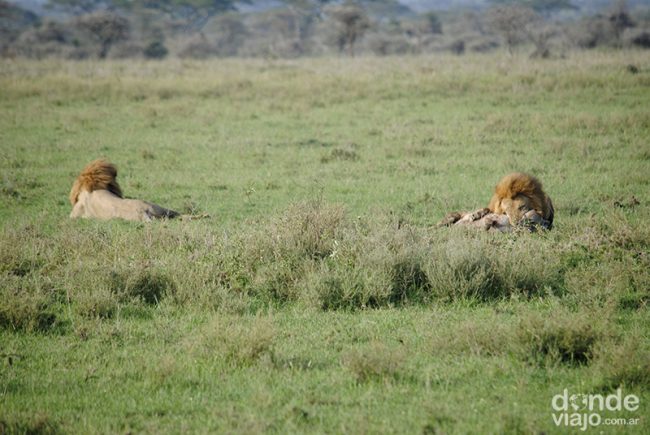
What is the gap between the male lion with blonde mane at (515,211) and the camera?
8492mm

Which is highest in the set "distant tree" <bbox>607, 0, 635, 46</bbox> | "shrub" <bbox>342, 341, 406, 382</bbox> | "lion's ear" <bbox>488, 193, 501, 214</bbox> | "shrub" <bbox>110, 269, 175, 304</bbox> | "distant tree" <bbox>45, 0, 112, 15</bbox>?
"distant tree" <bbox>45, 0, 112, 15</bbox>

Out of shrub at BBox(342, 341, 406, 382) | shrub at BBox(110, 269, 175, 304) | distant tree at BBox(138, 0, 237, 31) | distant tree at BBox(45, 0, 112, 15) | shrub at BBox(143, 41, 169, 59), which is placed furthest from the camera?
distant tree at BBox(45, 0, 112, 15)

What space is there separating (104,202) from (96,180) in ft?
1.59

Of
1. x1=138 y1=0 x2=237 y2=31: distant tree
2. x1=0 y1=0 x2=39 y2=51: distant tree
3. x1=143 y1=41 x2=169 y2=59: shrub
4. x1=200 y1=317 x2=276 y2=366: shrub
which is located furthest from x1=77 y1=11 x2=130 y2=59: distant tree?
x1=200 y1=317 x2=276 y2=366: shrub

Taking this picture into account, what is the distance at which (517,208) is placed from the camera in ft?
28.3

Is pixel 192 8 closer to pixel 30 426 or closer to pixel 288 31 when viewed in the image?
pixel 288 31

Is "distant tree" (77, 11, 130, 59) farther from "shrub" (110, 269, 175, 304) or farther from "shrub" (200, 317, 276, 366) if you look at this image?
"shrub" (200, 317, 276, 366)

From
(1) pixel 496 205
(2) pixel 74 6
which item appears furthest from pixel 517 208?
(2) pixel 74 6

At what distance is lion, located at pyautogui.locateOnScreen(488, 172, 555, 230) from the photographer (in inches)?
340

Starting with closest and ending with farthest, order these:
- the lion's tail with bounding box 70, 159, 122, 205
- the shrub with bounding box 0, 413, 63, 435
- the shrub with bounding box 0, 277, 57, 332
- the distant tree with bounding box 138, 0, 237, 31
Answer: the shrub with bounding box 0, 413, 63, 435, the shrub with bounding box 0, 277, 57, 332, the lion's tail with bounding box 70, 159, 122, 205, the distant tree with bounding box 138, 0, 237, 31

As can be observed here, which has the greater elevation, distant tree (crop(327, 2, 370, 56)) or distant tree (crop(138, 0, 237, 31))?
distant tree (crop(138, 0, 237, 31))

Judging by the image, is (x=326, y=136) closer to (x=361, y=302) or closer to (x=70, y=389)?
(x=361, y=302)

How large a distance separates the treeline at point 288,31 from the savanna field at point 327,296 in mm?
20996

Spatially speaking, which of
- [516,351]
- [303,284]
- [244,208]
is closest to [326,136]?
[244,208]
